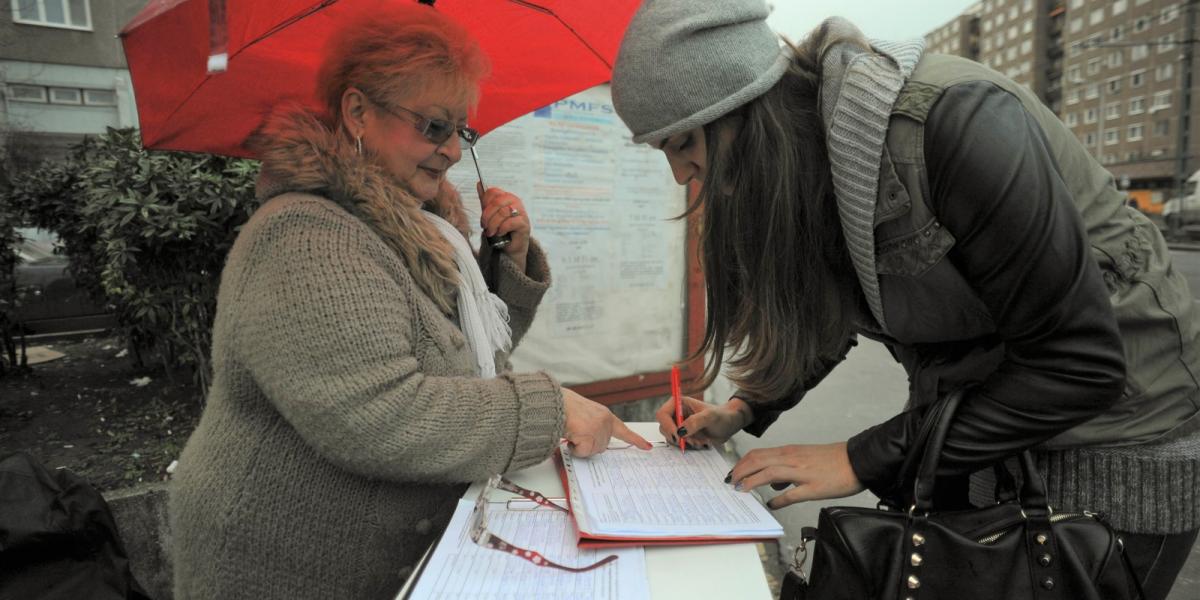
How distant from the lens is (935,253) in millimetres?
1022

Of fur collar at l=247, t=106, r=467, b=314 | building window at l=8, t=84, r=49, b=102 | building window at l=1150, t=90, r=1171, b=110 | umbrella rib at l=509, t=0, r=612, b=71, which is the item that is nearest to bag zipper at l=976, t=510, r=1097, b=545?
fur collar at l=247, t=106, r=467, b=314

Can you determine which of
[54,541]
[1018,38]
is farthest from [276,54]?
[1018,38]

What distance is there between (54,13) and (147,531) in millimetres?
3927

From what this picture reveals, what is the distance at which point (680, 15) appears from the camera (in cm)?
115

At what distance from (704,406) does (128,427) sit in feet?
11.2

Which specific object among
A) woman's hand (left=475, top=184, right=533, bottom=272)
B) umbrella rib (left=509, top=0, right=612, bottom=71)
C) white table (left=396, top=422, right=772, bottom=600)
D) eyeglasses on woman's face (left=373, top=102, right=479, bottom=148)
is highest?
umbrella rib (left=509, top=0, right=612, bottom=71)

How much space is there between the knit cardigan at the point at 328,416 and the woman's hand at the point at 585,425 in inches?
3.7

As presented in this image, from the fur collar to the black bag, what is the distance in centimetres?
127

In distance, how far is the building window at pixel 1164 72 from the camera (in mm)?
41109

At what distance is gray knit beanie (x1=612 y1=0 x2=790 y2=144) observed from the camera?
3.72 ft

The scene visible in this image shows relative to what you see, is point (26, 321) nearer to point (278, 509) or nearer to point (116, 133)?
point (116, 133)

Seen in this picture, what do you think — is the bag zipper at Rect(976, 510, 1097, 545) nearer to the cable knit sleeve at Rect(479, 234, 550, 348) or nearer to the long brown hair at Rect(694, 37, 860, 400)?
the long brown hair at Rect(694, 37, 860, 400)

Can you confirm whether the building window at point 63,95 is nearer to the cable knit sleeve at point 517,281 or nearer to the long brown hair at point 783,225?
the cable knit sleeve at point 517,281

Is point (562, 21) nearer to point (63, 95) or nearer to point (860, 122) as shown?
point (860, 122)
